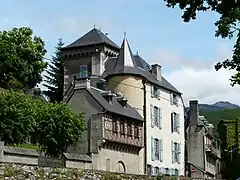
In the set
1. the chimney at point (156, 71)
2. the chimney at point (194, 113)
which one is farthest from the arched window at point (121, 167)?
the chimney at point (194, 113)

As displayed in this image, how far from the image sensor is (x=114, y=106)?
188 ft

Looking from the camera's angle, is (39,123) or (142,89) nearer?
(39,123)

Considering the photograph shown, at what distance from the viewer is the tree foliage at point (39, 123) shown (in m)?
43.0

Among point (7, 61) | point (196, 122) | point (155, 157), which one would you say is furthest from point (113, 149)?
point (196, 122)

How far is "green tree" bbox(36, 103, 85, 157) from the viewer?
47281mm

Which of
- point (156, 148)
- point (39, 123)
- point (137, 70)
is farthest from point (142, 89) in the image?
point (39, 123)

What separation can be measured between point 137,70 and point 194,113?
1720 centimetres

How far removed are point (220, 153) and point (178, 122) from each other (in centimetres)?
2276

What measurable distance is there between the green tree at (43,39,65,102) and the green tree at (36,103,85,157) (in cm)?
2891

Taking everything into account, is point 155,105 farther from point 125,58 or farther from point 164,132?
point 125,58

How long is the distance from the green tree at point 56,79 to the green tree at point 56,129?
28909 mm

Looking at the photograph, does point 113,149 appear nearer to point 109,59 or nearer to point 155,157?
point 155,157

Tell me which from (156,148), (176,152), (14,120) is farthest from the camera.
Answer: (176,152)

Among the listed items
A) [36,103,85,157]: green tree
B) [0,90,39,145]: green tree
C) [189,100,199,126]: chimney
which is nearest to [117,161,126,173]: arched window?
[36,103,85,157]: green tree
